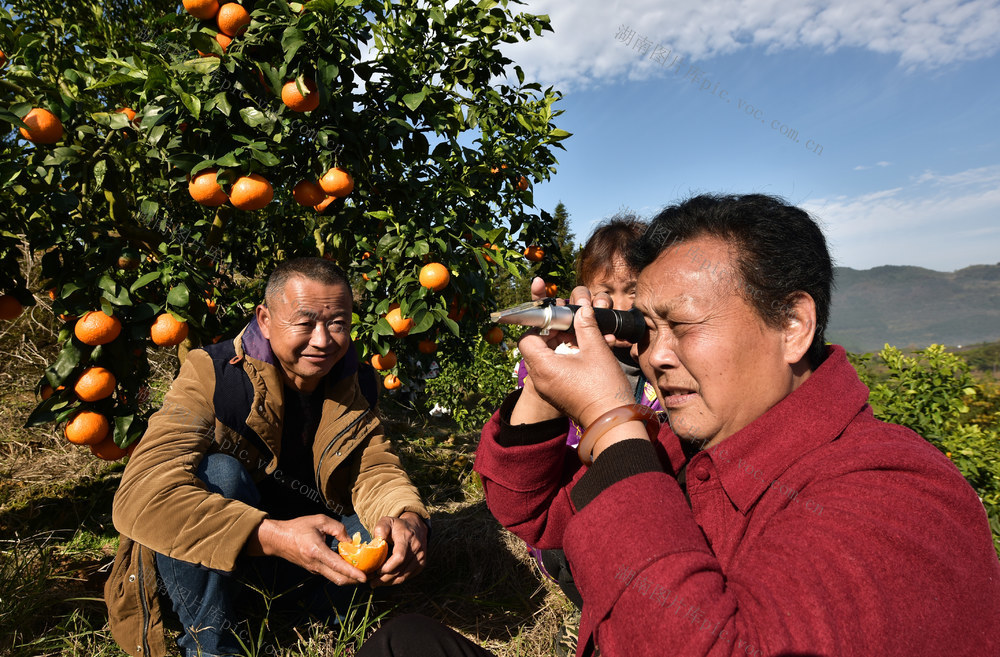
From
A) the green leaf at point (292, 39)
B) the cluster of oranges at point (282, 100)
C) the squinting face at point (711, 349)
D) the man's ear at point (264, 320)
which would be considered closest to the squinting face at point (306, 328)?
the man's ear at point (264, 320)

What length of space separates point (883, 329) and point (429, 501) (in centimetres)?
24011

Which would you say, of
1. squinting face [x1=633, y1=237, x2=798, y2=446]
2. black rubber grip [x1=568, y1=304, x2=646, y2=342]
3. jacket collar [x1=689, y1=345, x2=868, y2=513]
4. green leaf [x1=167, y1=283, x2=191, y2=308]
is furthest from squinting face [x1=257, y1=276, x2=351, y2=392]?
jacket collar [x1=689, y1=345, x2=868, y2=513]

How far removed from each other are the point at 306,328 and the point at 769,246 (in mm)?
1687

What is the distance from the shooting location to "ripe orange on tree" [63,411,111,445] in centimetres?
220

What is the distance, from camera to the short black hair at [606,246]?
2502mm

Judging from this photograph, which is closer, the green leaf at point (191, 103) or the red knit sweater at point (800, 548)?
the red knit sweater at point (800, 548)

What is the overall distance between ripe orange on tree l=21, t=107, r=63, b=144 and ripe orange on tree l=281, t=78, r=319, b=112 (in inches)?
34.4

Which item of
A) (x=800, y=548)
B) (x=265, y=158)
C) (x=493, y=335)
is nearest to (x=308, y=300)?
(x=265, y=158)

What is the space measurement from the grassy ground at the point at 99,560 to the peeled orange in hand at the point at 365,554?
40cm

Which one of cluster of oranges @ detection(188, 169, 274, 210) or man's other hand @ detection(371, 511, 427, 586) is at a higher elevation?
cluster of oranges @ detection(188, 169, 274, 210)

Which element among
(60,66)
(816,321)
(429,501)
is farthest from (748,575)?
(60,66)

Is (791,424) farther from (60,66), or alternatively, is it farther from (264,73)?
(60,66)

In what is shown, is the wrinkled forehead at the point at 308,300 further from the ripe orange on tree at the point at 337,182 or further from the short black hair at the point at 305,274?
the ripe orange on tree at the point at 337,182

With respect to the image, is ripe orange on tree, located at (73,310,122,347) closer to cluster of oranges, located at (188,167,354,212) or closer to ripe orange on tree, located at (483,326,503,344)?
cluster of oranges, located at (188,167,354,212)
